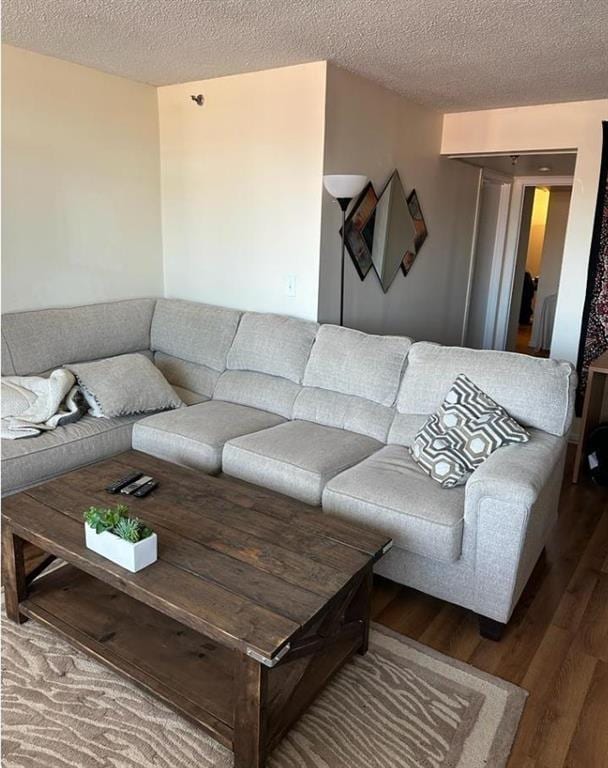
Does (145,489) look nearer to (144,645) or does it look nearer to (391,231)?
(144,645)

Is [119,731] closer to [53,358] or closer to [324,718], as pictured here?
[324,718]

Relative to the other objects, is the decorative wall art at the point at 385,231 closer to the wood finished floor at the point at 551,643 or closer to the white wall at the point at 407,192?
the white wall at the point at 407,192

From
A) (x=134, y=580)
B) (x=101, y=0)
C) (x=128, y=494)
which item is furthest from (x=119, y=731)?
(x=101, y=0)

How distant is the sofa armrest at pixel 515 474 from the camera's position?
201cm

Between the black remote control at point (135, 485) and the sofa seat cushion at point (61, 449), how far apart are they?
658mm

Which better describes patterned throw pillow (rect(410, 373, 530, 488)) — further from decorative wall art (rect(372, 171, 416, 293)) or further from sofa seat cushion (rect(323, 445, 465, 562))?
decorative wall art (rect(372, 171, 416, 293))

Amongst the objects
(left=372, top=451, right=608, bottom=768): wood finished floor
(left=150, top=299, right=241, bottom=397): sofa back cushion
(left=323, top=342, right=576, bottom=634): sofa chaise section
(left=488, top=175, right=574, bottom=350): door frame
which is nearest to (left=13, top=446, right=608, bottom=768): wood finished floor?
(left=372, top=451, right=608, bottom=768): wood finished floor

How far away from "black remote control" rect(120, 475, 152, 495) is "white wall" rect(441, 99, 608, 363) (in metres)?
3.02

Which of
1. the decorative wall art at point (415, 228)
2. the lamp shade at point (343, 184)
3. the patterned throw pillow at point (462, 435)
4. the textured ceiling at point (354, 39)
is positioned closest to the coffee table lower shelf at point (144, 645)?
the patterned throw pillow at point (462, 435)

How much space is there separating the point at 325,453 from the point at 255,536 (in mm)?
746

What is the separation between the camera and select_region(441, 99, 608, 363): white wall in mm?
3748

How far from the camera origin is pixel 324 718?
5.99 ft

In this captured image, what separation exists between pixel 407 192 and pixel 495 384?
1.99 metres

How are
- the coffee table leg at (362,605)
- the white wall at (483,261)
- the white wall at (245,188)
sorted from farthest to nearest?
the white wall at (483,261) → the white wall at (245,188) → the coffee table leg at (362,605)
